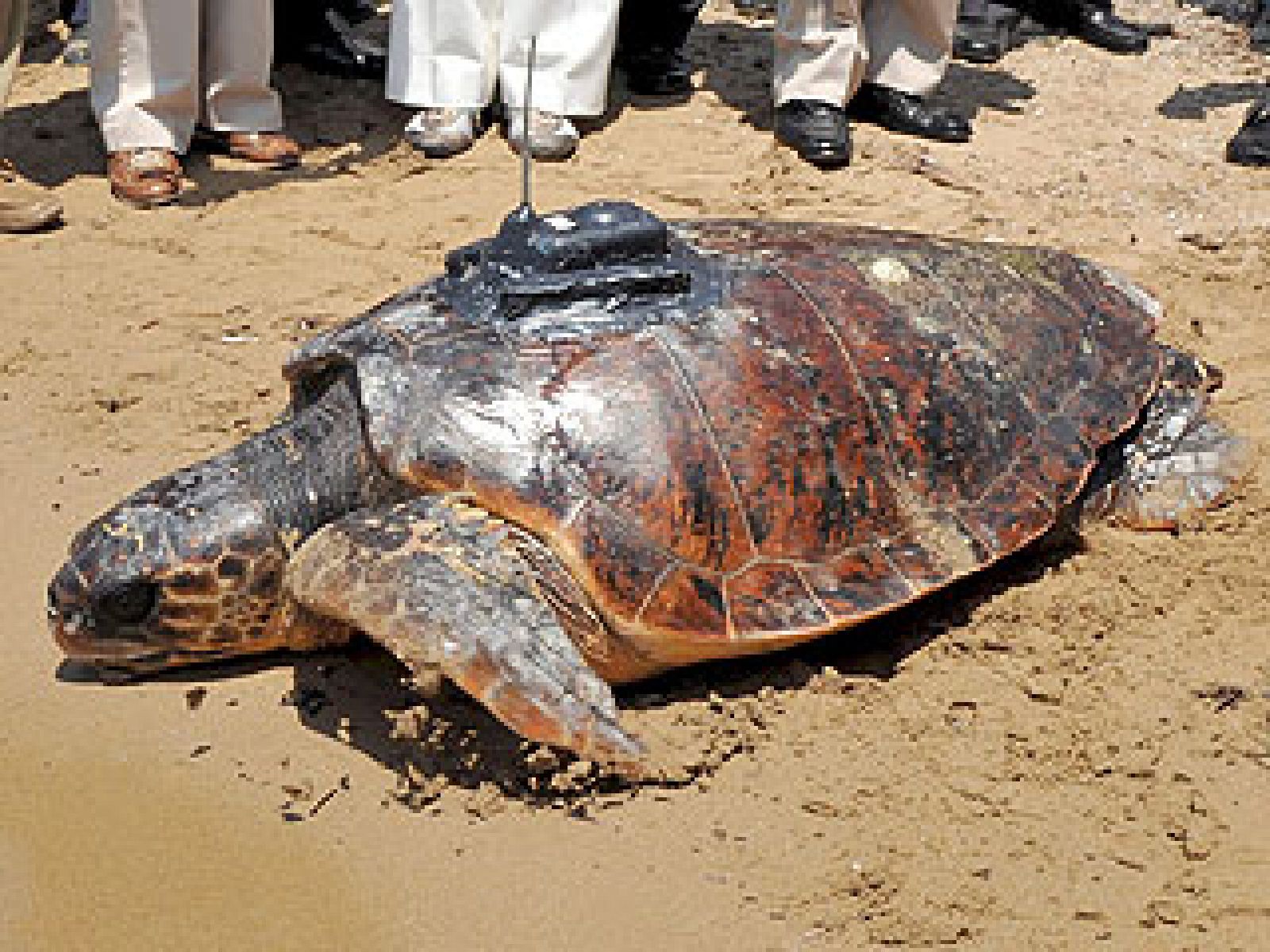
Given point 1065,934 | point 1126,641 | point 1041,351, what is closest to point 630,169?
point 1041,351

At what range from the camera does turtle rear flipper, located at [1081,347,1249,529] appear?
3119 millimetres

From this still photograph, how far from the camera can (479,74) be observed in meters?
4.84

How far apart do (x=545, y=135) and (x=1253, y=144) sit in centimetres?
202

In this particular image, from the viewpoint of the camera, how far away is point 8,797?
245 centimetres

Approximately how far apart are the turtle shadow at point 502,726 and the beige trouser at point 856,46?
7.71 feet

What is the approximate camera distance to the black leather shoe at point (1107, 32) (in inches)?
225

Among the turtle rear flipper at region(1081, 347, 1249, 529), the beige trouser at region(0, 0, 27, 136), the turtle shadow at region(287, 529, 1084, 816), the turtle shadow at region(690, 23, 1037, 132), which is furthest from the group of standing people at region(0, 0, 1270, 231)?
the turtle shadow at region(287, 529, 1084, 816)

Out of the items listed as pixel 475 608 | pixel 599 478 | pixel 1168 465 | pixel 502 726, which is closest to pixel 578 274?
pixel 599 478

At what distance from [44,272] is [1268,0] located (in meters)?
4.32

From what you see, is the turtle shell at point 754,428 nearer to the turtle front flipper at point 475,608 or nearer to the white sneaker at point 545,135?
the turtle front flipper at point 475,608

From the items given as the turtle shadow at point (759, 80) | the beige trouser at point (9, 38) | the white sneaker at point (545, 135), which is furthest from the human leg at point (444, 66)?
the beige trouser at point (9, 38)

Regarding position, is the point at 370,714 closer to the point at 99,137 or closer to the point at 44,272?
the point at 44,272

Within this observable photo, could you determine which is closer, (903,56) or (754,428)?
(754,428)

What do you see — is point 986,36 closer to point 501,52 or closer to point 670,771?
point 501,52
